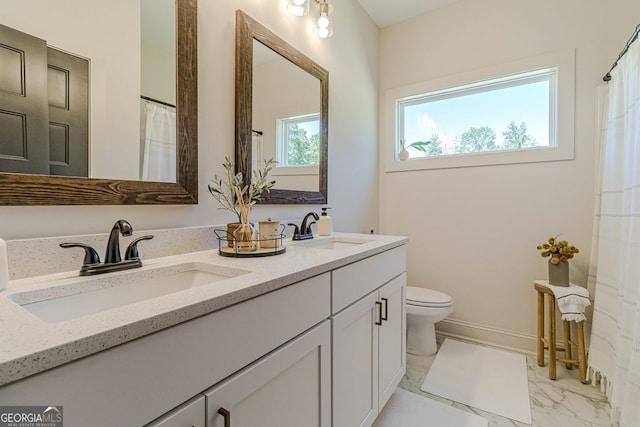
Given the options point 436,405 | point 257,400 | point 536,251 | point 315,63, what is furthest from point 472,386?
point 315,63

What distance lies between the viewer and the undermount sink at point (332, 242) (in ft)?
4.97

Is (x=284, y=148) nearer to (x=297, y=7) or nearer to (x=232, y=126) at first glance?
(x=232, y=126)

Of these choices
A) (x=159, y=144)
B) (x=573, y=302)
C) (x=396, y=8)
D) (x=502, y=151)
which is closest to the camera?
Answer: (x=159, y=144)

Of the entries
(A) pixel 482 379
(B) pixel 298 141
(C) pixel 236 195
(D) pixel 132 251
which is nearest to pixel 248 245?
(C) pixel 236 195

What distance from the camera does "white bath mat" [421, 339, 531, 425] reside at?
1.58 meters

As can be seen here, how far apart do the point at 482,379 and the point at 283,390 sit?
158cm

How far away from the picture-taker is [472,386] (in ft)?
5.69

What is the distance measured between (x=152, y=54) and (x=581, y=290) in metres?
2.51

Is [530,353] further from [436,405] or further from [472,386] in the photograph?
[436,405]

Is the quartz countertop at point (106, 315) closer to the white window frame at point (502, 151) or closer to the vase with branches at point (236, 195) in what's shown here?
the vase with branches at point (236, 195)

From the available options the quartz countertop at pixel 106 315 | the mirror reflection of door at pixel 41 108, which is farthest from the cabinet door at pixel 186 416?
the mirror reflection of door at pixel 41 108

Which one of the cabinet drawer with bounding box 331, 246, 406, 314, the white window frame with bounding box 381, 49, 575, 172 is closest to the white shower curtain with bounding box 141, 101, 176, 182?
the cabinet drawer with bounding box 331, 246, 406, 314

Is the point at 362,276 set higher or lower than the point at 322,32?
lower

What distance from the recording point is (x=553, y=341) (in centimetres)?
180
